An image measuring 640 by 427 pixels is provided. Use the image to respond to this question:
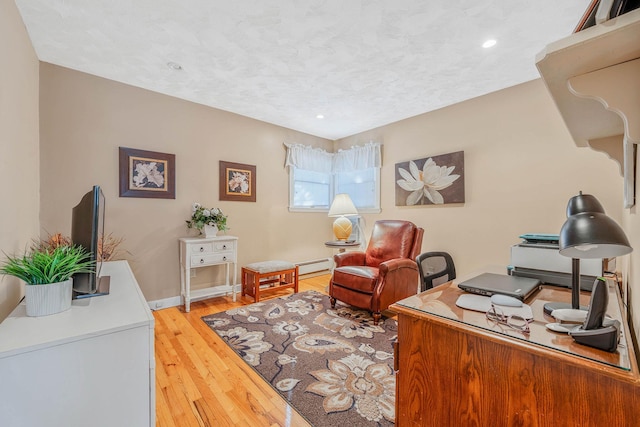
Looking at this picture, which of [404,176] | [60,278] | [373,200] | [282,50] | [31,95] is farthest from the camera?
[373,200]

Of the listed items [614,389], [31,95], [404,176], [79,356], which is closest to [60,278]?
[79,356]

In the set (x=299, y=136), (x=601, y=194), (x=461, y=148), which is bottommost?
(x=601, y=194)

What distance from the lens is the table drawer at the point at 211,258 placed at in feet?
9.55

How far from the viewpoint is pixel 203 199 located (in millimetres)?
3277

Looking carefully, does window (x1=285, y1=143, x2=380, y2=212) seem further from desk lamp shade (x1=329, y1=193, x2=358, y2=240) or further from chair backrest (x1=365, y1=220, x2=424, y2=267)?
chair backrest (x1=365, y1=220, x2=424, y2=267)

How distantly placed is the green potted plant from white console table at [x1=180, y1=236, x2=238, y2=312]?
1812 millimetres

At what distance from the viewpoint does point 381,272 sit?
101 inches

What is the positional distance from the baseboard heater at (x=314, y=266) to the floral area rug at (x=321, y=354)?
3.93 ft

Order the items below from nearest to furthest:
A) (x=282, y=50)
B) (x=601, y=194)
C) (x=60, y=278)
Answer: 1. (x=60, y=278)
2. (x=282, y=50)
3. (x=601, y=194)

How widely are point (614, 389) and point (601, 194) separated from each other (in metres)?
2.60

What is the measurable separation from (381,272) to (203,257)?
1.94m

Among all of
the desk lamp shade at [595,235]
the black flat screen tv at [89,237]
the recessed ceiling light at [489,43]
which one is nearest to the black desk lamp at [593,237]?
the desk lamp shade at [595,235]

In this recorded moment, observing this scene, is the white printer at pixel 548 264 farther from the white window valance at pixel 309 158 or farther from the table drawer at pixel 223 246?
the white window valance at pixel 309 158

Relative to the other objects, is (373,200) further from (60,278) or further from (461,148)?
(60,278)
